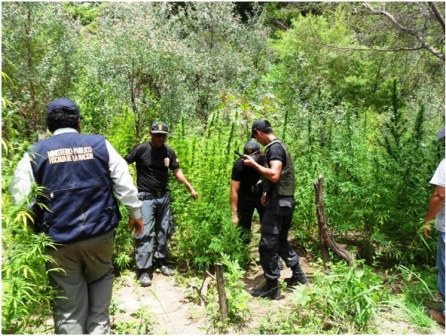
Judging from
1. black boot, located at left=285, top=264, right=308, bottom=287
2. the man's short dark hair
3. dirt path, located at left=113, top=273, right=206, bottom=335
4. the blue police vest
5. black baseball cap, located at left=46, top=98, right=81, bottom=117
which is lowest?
dirt path, located at left=113, top=273, right=206, bottom=335

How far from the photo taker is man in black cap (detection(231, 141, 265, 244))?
492cm

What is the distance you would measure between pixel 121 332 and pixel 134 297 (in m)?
0.89

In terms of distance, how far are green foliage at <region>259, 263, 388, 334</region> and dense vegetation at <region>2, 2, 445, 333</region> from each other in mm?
39

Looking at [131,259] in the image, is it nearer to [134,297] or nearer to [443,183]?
[134,297]

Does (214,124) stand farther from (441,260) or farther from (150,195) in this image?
(441,260)

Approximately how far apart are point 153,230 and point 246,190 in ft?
4.29

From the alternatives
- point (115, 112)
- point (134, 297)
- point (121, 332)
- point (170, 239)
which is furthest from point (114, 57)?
point (121, 332)

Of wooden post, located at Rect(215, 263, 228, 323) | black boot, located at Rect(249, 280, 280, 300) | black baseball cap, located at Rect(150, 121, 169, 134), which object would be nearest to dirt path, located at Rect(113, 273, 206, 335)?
wooden post, located at Rect(215, 263, 228, 323)

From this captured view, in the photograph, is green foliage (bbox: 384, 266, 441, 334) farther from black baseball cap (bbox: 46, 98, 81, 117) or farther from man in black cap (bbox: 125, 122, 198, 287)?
black baseball cap (bbox: 46, 98, 81, 117)

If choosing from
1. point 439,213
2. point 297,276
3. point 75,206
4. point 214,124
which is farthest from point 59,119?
point 214,124

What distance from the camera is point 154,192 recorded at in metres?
4.91

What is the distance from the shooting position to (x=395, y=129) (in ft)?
17.1

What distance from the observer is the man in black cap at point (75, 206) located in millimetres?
2668

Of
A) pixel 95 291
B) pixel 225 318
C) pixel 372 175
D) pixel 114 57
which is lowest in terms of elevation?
pixel 225 318
